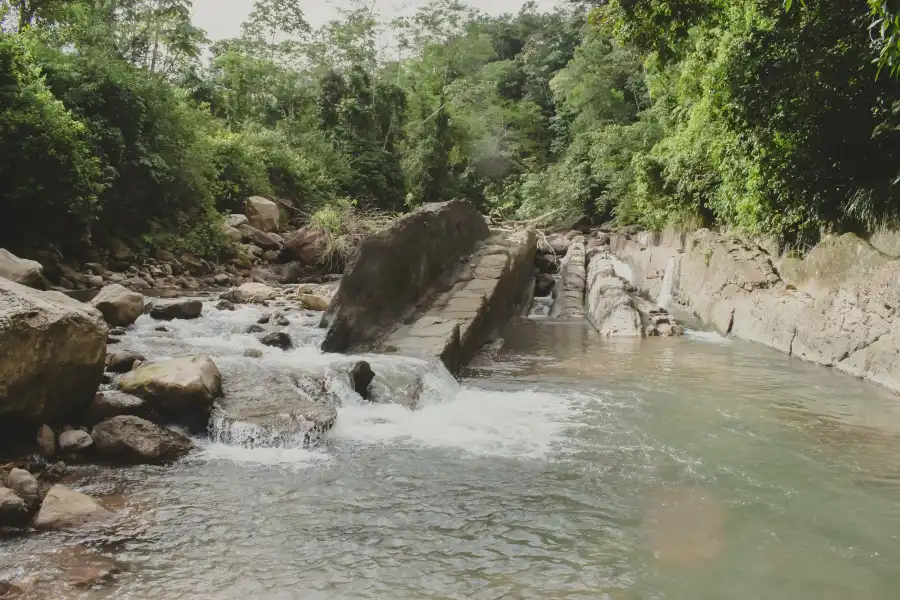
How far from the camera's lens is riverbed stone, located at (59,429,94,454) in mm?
4422

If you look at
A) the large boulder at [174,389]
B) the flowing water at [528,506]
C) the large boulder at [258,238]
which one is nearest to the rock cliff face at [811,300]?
the flowing water at [528,506]

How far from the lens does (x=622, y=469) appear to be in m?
4.41

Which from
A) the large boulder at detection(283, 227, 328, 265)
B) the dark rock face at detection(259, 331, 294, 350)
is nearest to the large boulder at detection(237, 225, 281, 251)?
the large boulder at detection(283, 227, 328, 265)

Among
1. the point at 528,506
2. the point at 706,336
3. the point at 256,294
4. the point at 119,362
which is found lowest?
the point at 528,506

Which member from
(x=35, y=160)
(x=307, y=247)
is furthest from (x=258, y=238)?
(x=35, y=160)

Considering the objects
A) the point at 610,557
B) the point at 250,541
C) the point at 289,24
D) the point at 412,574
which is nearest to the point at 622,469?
the point at 610,557

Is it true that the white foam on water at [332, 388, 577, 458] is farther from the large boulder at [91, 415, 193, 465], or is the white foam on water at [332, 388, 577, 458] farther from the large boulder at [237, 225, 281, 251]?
the large boulder at [237, 225, 281, 251]

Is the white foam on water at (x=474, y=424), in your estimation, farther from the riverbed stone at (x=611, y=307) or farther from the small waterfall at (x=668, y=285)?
the small waterfall at (x=668, y=285)

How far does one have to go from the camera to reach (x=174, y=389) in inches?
201

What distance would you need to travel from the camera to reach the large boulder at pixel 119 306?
27.4 ft

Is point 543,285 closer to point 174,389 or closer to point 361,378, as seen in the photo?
point 361,378

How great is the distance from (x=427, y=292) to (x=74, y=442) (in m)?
5.74

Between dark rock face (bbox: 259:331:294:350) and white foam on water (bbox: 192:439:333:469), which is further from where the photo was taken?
dark rock face (bbox: 259:331:294:350)

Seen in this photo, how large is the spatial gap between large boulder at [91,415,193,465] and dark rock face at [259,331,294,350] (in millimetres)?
3017
